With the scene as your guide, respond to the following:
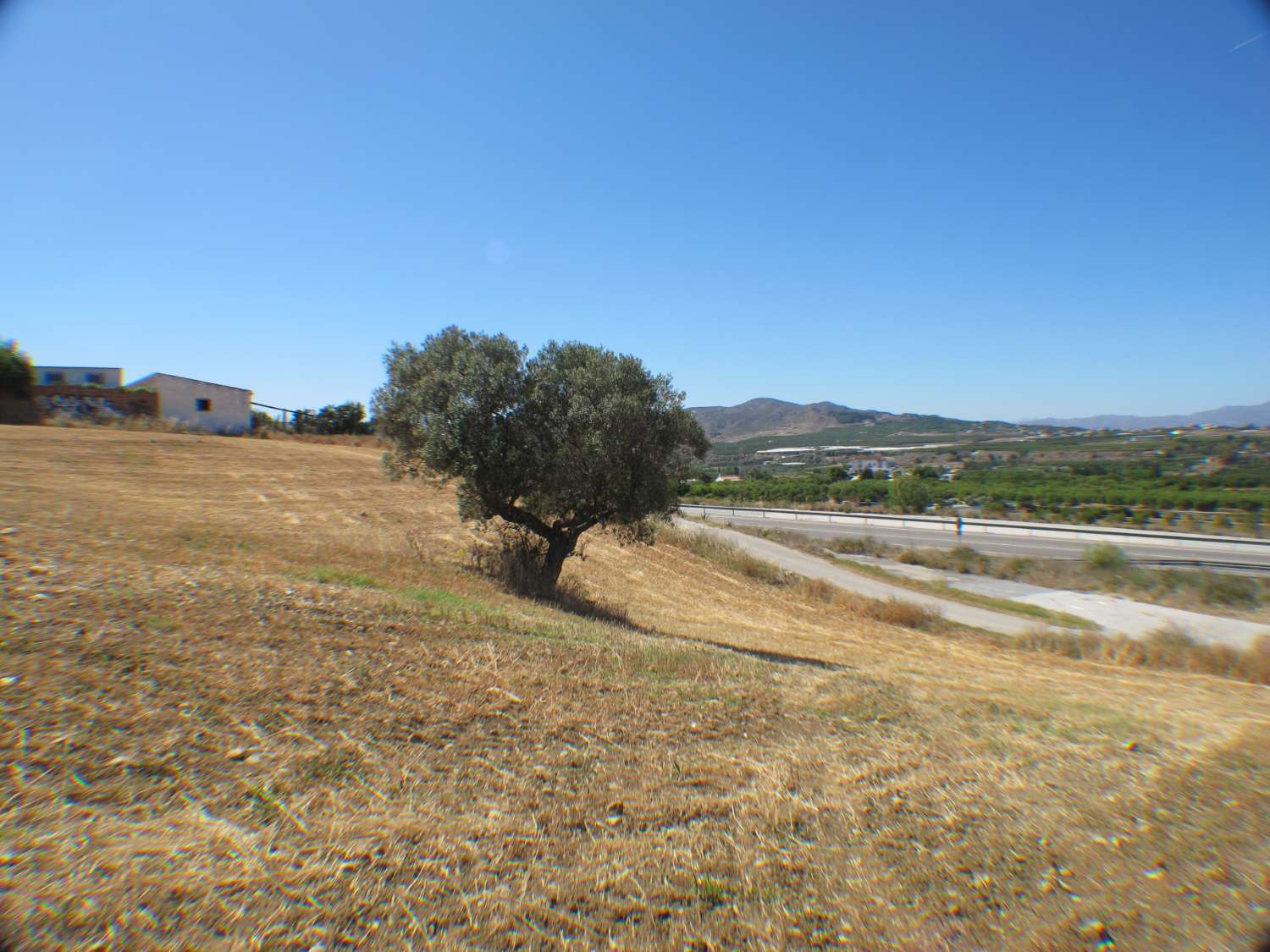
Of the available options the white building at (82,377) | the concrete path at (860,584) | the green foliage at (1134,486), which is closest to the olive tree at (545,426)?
the concrete path at (860,584)

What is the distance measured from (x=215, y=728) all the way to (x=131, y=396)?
41607mm

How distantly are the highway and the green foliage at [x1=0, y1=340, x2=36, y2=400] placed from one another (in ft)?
129

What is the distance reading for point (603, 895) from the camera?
350cm

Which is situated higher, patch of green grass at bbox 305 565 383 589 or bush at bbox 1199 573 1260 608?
patch of green grass at bbox 305 565 383 589

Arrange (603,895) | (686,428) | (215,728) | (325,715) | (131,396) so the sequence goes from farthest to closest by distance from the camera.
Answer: (131,396) < (686,428) < (325,715) < (215,728) < (603,895)

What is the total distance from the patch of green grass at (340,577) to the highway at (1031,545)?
40743 mm

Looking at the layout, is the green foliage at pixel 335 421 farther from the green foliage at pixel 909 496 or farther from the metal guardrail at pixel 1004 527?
the green foliage at pixel 909 496

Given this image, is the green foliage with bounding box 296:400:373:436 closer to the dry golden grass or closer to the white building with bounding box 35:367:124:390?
the white building with bounding box 35:367:124:390

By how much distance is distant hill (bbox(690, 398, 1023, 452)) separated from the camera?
152 metres

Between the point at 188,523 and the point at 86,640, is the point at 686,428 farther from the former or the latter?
the point at 86,640

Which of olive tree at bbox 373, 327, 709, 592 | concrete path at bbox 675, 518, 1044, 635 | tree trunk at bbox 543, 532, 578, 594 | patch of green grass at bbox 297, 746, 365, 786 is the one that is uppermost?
olive tree at bbox 373, 327, 709, 592

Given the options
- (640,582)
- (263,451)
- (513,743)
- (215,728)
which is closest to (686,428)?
(640,582)

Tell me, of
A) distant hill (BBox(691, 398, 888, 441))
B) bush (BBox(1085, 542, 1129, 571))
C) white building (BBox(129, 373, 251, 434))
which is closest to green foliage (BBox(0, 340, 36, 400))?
white building (BBox(129, 373, 251, 434))

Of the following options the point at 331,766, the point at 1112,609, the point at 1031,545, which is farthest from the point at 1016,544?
the point at 331,766
